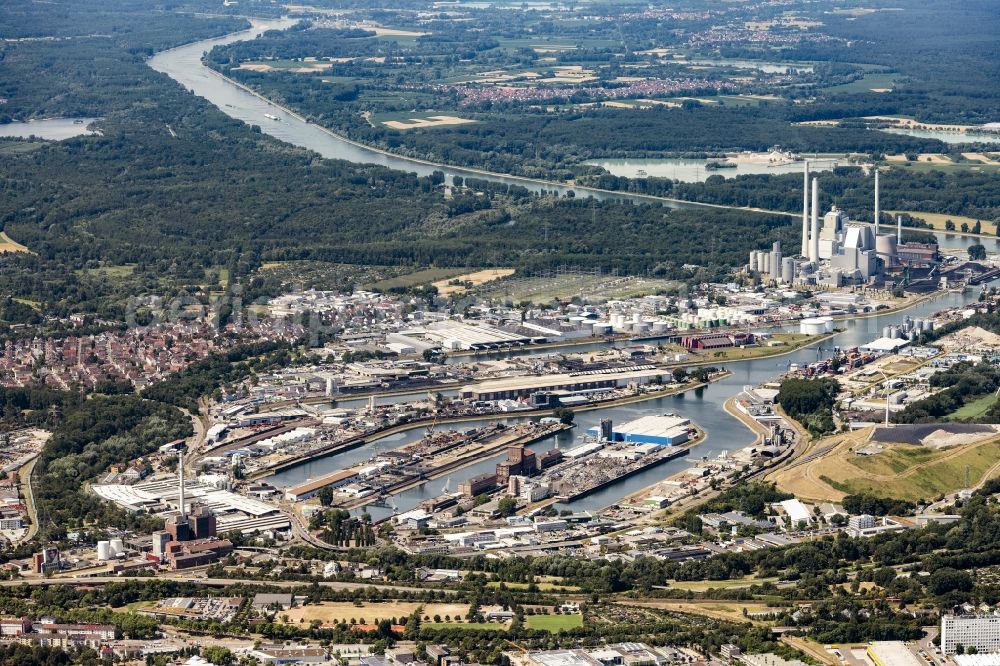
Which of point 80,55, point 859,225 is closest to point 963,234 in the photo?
point 859,225

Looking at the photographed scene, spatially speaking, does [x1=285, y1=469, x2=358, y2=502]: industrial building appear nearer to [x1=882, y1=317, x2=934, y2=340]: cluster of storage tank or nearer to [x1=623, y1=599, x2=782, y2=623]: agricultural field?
[x1=623, y1=599, x2=782, y2=623]: agricultural field

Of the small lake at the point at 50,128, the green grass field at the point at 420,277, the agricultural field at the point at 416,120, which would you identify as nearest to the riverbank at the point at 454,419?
the green grass field at the point at 420,277

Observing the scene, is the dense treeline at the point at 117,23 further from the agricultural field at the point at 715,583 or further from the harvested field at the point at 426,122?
the agricultural field at the point at 715,583

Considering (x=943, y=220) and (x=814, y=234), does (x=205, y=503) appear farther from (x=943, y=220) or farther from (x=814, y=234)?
(x=943, y=220)

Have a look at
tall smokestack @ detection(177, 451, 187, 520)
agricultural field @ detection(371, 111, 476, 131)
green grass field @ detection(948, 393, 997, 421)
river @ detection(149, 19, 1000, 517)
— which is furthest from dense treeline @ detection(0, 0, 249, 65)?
tall smokestack @ detection(177, 451, 187, 520)

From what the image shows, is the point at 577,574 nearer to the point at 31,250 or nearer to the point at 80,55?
the point at 31,250

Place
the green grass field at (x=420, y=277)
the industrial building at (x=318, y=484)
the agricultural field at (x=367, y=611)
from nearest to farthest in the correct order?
the agricultural field at (x=367, y=611) < the industrial building at (x=318, y=484) < the green grass field at (x=420, y=277)

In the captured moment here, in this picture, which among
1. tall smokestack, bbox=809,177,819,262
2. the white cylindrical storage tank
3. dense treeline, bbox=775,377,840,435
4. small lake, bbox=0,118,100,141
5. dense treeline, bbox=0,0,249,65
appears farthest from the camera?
dense treeline, bbox=0,0,249,65
